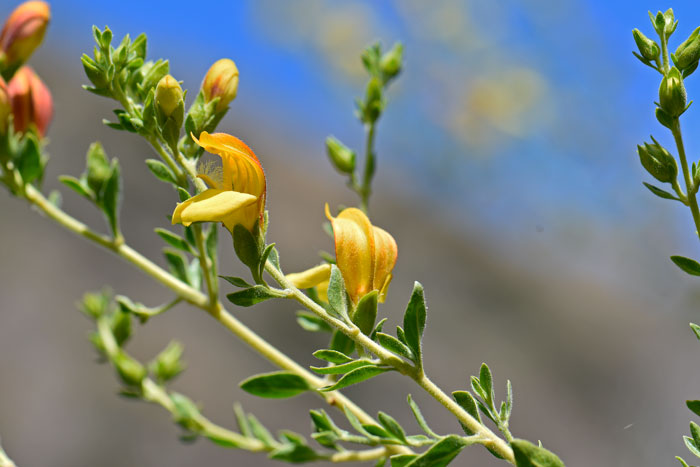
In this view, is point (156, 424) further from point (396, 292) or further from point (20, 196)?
point (20, 196)

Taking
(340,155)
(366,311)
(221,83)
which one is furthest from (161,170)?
(340,155)

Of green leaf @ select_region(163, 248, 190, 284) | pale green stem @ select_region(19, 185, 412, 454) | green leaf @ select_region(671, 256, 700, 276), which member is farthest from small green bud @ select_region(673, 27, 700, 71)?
green leaf @ select_region(163, 248, 190, 284)

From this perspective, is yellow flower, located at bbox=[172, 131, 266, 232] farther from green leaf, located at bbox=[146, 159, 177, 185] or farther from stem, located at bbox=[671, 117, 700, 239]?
stem, located at bbox=[671, 117, 700, 239]

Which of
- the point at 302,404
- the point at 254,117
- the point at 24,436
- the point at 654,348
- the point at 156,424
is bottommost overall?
Answer: the point at 24,436

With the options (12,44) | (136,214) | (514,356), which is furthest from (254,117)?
(12,44)

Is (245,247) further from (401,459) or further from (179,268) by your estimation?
(179,268)

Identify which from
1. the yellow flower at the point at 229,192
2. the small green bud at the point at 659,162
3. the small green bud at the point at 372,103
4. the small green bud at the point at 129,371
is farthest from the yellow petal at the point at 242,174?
the small green bud at the point at 129,371

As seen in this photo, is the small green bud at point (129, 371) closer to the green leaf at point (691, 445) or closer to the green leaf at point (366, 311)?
the green leaf at point (366, 311)
